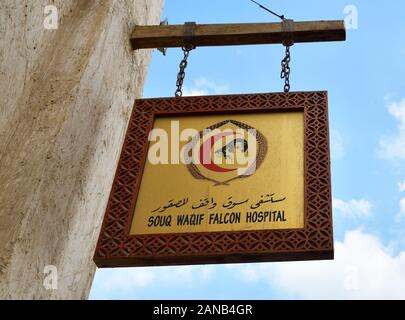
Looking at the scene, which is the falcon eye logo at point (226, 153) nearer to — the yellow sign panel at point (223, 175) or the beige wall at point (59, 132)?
the yellow sign panel at point (223, 175)

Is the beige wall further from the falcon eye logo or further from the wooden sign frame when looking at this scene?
the falcon eye logo

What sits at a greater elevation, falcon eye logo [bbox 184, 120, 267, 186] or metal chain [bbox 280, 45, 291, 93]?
metal chain [bbox 280, 45, 291, 93]

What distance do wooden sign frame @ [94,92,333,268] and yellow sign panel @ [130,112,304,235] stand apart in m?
0.05

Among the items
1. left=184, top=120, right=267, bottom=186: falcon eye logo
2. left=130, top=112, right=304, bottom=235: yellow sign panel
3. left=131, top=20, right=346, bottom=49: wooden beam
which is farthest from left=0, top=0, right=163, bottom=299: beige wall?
left=184, top=120, right=267, bottom=186: falcon eye logo

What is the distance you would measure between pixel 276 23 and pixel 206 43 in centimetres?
52

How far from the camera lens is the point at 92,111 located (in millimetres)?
3961

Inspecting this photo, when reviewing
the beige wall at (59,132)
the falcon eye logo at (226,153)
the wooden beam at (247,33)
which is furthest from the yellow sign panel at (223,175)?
the wooden beam at (247,33)

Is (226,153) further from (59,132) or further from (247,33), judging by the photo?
(247,33)

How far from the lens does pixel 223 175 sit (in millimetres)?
3350

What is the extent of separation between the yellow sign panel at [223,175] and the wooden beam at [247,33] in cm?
87

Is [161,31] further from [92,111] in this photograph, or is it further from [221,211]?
[221,211]

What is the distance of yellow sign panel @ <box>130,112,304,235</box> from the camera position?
10.3ft

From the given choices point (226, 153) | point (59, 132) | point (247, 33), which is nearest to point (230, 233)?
point (226, 153)
